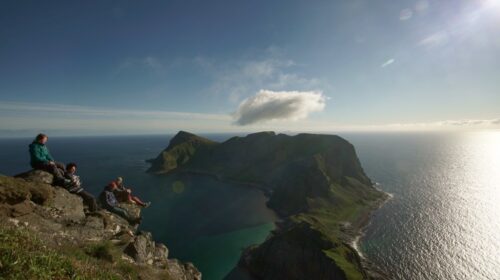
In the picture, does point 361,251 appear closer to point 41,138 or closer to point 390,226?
point 390,226

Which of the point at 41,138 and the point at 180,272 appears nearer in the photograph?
the point at 41,138

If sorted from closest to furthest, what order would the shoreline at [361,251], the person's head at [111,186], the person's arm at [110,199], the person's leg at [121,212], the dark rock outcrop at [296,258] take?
1. the person's leg at [121,212]
2. the person's arm at [110,199]
3. the person's head at [111,186]
4. the dark rock outcrop at [296,258]
5. the shoreline at [361,251]

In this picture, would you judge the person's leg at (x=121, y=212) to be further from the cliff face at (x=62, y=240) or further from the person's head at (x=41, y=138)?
the person's head at (x=41, y=138)

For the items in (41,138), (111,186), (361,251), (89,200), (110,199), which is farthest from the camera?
(361,251)

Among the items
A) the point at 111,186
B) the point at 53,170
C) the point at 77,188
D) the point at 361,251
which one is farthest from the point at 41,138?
the point at 361,251

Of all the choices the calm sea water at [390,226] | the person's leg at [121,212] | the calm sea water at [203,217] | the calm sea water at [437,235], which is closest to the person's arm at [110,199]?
the person's leg at [121,212]

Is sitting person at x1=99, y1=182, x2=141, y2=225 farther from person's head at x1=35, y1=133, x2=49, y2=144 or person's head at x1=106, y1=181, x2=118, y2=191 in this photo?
person's head at x1=35, y1=133, x2=49, y2=144

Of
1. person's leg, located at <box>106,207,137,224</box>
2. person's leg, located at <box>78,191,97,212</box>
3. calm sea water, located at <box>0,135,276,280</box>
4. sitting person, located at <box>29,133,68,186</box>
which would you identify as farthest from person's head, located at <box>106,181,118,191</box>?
calm sea water, located at <box>0,135,276,280</box>
